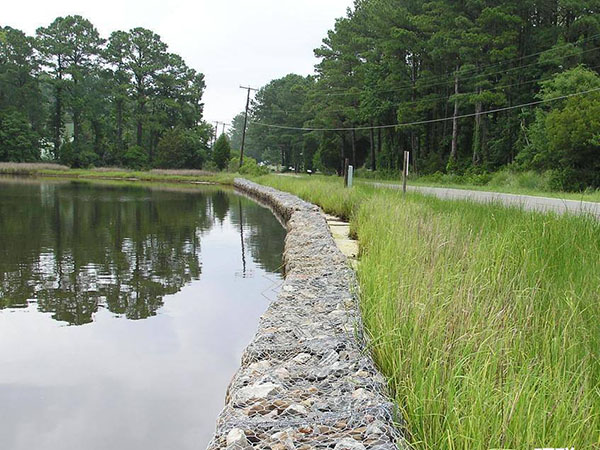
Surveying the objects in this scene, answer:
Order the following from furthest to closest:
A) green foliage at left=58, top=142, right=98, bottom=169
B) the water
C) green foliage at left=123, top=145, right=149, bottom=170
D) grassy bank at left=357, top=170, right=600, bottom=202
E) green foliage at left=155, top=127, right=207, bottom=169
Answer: green foliage at left=123, top=145, right=149, bottom=170, green foliage at left=155, top=127, right=207, bottom=169, green foliage at left=58, top=142, right=98, bottom=169, grassy bank at left=357, top=170, right=600, bottom=202, the water

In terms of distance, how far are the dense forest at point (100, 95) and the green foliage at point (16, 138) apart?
4.2 inches

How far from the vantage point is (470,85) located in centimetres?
2572

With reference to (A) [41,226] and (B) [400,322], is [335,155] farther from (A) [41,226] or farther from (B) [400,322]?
(B) [400,322]

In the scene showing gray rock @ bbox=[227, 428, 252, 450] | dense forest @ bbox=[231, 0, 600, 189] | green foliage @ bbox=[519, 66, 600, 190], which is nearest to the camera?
gray rock @ bbox=[227, 428, 252, 450]

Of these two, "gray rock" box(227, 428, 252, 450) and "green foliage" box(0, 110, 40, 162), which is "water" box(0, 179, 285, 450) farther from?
"green foliage" box(0, 110, 40, 162)

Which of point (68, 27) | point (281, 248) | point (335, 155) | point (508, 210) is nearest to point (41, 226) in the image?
point (281, 248)

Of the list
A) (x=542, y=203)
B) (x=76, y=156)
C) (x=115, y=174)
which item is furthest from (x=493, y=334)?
(x=76, y=156)

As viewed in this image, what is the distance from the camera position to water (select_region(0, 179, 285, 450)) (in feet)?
11.1

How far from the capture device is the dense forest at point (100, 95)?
44438mm

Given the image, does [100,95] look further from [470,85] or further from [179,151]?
[470,85]

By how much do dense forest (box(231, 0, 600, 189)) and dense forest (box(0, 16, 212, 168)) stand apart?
12.1 metres

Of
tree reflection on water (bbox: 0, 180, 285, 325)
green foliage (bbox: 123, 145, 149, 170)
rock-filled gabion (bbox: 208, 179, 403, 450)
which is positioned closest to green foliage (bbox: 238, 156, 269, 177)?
green foliage (bbox: 123, 145, 149, 170)

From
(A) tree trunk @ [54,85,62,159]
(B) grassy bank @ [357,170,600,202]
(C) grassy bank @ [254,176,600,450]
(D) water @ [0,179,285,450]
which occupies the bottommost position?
(D) water @ [0,179,285,450]

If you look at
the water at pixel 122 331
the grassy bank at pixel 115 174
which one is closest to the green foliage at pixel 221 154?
the grassy bank at pixel 115 174
